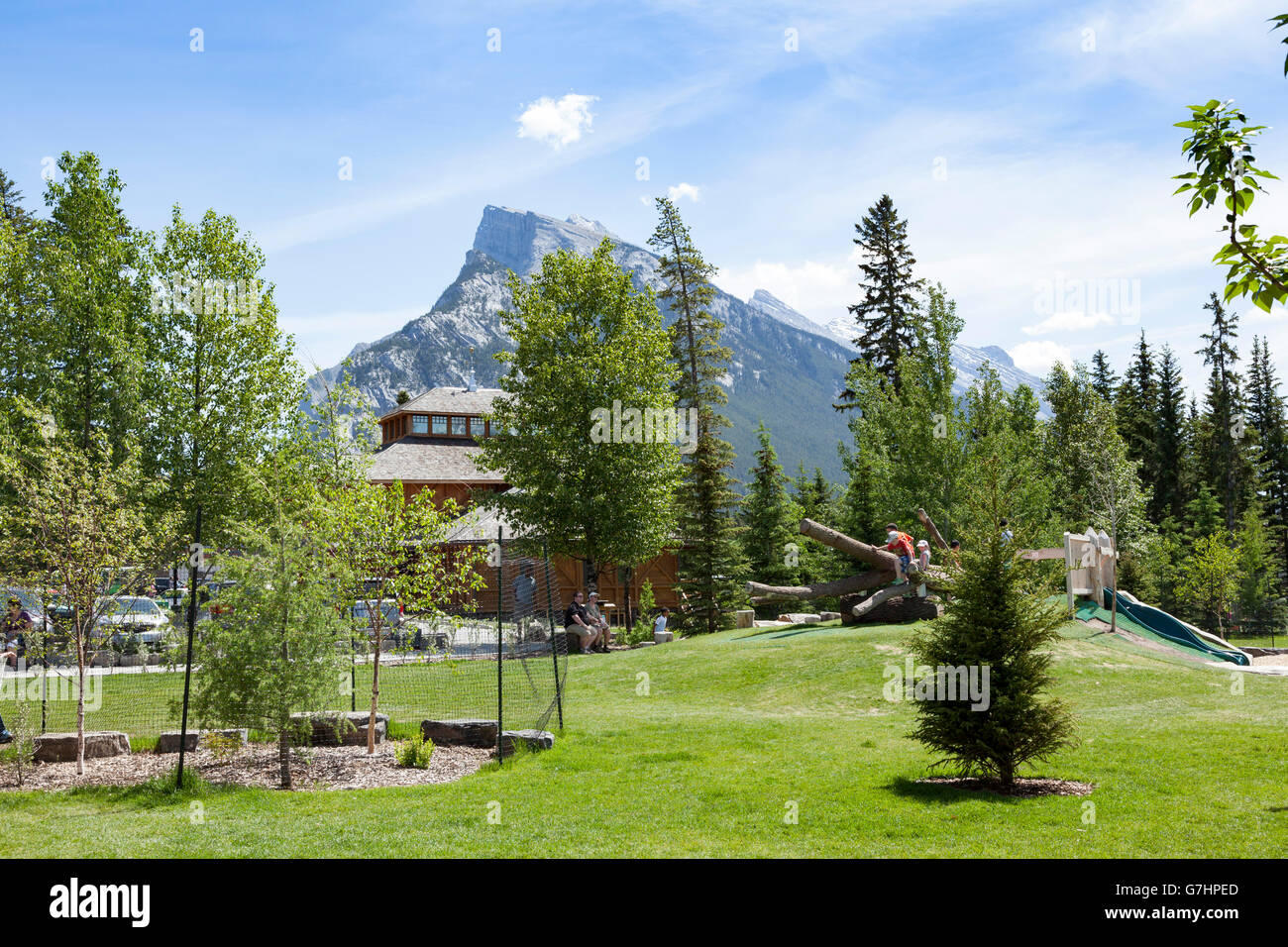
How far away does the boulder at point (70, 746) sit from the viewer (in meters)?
12.6

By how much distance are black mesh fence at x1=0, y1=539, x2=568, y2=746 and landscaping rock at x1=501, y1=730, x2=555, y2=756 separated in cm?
38

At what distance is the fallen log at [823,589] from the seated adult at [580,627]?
490 centimetres

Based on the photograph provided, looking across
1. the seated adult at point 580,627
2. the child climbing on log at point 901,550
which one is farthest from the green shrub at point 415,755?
the child climbing on log at point 901,550

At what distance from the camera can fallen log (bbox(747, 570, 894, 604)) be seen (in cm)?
2517

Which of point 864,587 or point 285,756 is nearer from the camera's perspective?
point 285,756

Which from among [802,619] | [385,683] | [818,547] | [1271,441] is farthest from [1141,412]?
[385,683]

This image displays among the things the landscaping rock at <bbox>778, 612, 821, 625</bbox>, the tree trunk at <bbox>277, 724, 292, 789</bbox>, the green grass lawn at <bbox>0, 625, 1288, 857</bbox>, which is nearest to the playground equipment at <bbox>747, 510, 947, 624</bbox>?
the landscaping rock at <bbox>778, 612, 821, 625</bbox>

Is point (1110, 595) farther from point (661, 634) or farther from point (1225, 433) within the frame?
point (1225, 433)

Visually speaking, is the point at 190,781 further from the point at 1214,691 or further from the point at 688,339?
the point at 688,339

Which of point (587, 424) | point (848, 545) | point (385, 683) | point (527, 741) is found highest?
point (587, 424)

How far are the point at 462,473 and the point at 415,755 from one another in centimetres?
4249

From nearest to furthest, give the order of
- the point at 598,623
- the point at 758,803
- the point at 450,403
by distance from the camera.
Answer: the point at 758,803 → the point at 598,623 → the point at 450,403

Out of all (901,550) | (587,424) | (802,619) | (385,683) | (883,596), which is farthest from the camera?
(587,424)

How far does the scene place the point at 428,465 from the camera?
54125 millimetres
